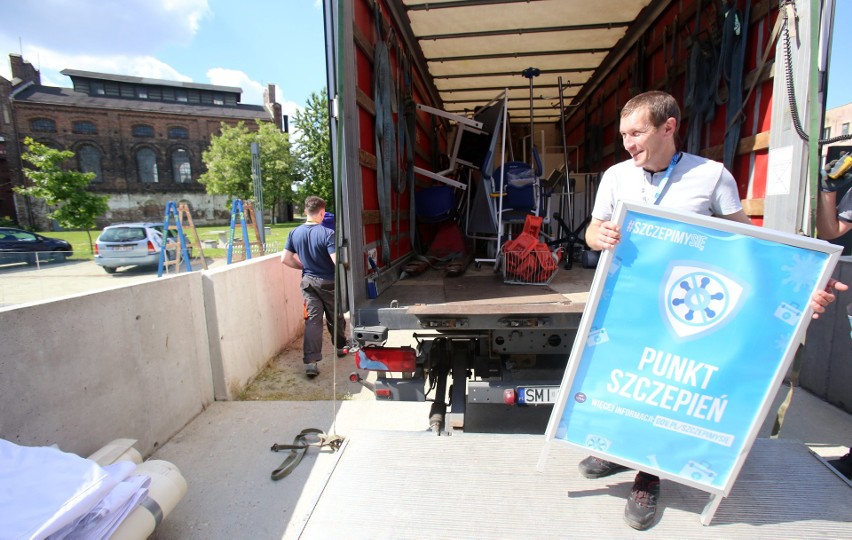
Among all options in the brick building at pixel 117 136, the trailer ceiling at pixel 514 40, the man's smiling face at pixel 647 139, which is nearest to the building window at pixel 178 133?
the brick building at pixel 117 136

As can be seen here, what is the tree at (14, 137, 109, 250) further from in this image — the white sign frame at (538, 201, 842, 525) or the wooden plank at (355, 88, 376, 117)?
the white sign frame at (538, 201, 842, 525)

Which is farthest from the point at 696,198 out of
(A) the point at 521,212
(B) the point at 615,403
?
(A) the point at 521,212

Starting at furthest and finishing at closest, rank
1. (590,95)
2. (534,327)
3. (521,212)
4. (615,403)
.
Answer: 1. (590,95)
2. (521,212)
3. (534,327)
4. (615,403)

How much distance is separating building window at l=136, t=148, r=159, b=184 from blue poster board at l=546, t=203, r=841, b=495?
4357 centimetres

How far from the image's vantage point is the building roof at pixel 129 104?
114 feet

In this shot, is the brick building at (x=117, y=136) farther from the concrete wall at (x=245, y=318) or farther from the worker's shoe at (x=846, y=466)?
the worker's shoe at (x=846, y=466)

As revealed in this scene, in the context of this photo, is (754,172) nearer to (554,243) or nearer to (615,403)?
(554,243)

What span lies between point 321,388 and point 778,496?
12.1ft

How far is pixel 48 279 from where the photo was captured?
7910mm

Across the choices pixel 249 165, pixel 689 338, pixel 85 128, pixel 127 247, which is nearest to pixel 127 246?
pixel 127 247

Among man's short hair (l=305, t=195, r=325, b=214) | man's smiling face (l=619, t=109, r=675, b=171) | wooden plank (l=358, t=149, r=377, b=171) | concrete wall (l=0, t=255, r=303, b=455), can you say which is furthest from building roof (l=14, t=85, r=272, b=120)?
man's smiling face (l=619, t=109, r=675, b=171)

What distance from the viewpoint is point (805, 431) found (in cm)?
319

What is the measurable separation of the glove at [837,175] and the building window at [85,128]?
4603cm

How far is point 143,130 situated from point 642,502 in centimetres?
4564
